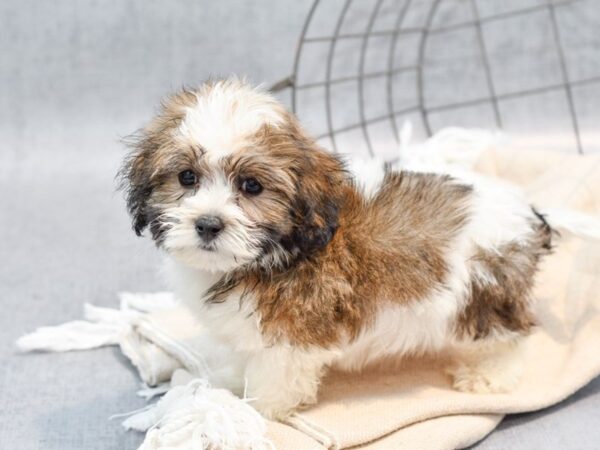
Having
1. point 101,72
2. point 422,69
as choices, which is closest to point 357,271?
point 422,69

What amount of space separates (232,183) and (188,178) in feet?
0.45

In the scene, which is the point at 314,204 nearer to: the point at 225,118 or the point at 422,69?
the point at 225,118

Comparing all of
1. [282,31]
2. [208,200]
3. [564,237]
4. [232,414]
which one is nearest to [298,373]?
[232,414]

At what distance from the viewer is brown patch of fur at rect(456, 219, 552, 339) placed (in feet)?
10.0

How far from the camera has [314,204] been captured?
277 cm

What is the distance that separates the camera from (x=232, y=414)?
2.86 metres

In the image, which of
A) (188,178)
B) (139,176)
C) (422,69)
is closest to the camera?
(188,178)

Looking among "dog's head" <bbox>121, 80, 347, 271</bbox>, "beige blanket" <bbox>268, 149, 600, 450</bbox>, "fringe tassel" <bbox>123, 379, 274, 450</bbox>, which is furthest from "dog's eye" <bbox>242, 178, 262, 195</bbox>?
"beige blanket" <bbox>268, 149, 600, 450</bbox>

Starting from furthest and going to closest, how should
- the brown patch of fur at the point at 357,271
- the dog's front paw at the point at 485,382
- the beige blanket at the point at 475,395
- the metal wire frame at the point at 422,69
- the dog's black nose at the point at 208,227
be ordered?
the metal wire frame at the point at 422,69 < the dog's front paw at the point at 485,382 < the beige blanket at the point at 475,395 < the brown patch of fur at the point at 357,271 < the dog's black nose at the point at 208,227

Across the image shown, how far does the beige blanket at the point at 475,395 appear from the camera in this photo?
3.01m

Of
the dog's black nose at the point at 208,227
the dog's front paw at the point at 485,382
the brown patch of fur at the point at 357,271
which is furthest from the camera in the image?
the dog's front paw at the point at 485,382

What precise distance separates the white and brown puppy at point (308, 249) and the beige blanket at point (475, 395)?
0.36 feet

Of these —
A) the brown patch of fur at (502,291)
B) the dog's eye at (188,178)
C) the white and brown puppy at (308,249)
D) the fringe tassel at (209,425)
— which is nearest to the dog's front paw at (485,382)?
the white and brown puppy at (308,249)

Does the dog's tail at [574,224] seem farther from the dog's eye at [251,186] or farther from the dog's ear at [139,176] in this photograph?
the dog's ear at [139,176]
